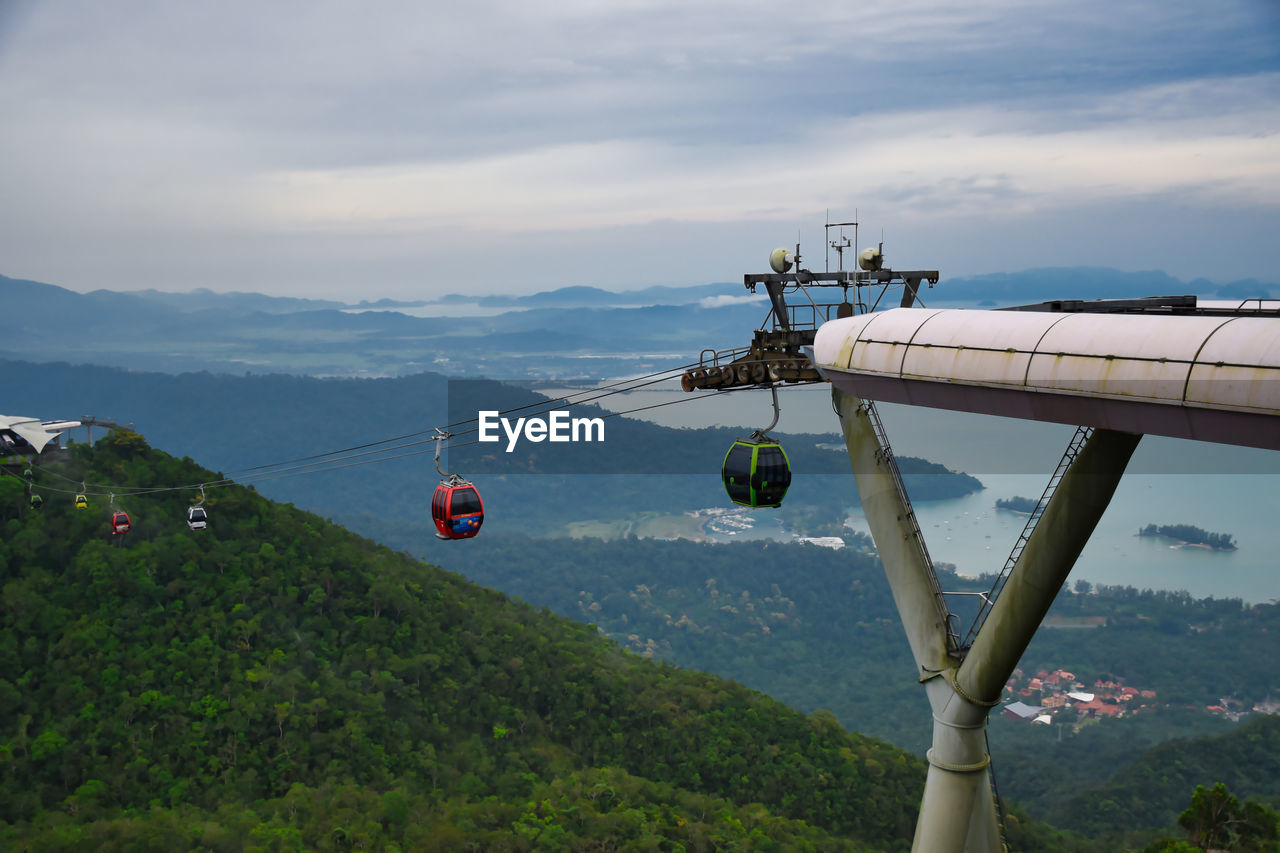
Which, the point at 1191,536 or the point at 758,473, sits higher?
the point at 758,473

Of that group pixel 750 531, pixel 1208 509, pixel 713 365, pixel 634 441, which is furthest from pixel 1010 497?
pixel 713 365

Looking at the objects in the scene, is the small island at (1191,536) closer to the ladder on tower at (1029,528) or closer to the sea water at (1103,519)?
the sea water at (1103,519)

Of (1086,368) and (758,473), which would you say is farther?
(758,473)

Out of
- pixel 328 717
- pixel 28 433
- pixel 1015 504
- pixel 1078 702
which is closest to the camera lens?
pixel 328 717

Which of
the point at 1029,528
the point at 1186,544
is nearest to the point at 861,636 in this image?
the point at 1186,544

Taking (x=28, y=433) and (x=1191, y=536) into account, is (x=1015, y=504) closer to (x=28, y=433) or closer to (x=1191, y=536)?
(x=1191, y=536)

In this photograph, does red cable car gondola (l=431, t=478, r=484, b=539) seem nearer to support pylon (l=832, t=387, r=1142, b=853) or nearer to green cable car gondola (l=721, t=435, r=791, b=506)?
green cable car gondola (l=721, t=435, r=791, b=506)
